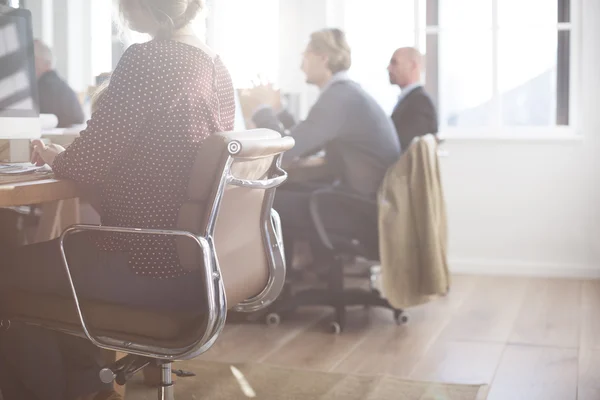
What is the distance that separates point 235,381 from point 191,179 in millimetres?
1303

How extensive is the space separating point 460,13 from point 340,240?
2066 millimetres

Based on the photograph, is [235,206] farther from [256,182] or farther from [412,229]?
[412,229]

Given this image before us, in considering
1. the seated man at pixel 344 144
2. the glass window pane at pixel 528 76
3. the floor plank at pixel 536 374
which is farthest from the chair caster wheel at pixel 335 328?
the glass window pane at pixel 528 76

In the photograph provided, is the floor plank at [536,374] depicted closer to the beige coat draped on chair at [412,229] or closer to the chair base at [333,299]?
the beige coat draped on chair at [412,229]

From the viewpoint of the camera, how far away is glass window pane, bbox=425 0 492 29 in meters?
4.97

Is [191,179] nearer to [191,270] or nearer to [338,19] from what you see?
[191,270]

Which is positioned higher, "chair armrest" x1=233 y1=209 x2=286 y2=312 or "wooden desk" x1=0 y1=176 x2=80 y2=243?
"wooden desk" x1=0 y1=176 x2=80 y2=243

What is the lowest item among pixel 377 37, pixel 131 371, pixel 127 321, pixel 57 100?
pixel 131 371

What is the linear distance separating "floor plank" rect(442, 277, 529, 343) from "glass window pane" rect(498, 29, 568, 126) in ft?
3.28

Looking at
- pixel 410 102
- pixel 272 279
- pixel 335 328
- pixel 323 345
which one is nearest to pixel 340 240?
pixel 335 328

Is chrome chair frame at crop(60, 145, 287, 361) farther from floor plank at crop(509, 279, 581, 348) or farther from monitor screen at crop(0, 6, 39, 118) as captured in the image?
floor plank at crop(509, 279, 581, 348)

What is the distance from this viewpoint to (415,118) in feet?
13.3

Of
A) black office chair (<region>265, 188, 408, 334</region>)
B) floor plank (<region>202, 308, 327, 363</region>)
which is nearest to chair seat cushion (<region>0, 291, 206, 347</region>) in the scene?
floor plank (<region>202, 308, 327, 363</region>)

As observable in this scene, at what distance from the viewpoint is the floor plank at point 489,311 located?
350 centimetres
